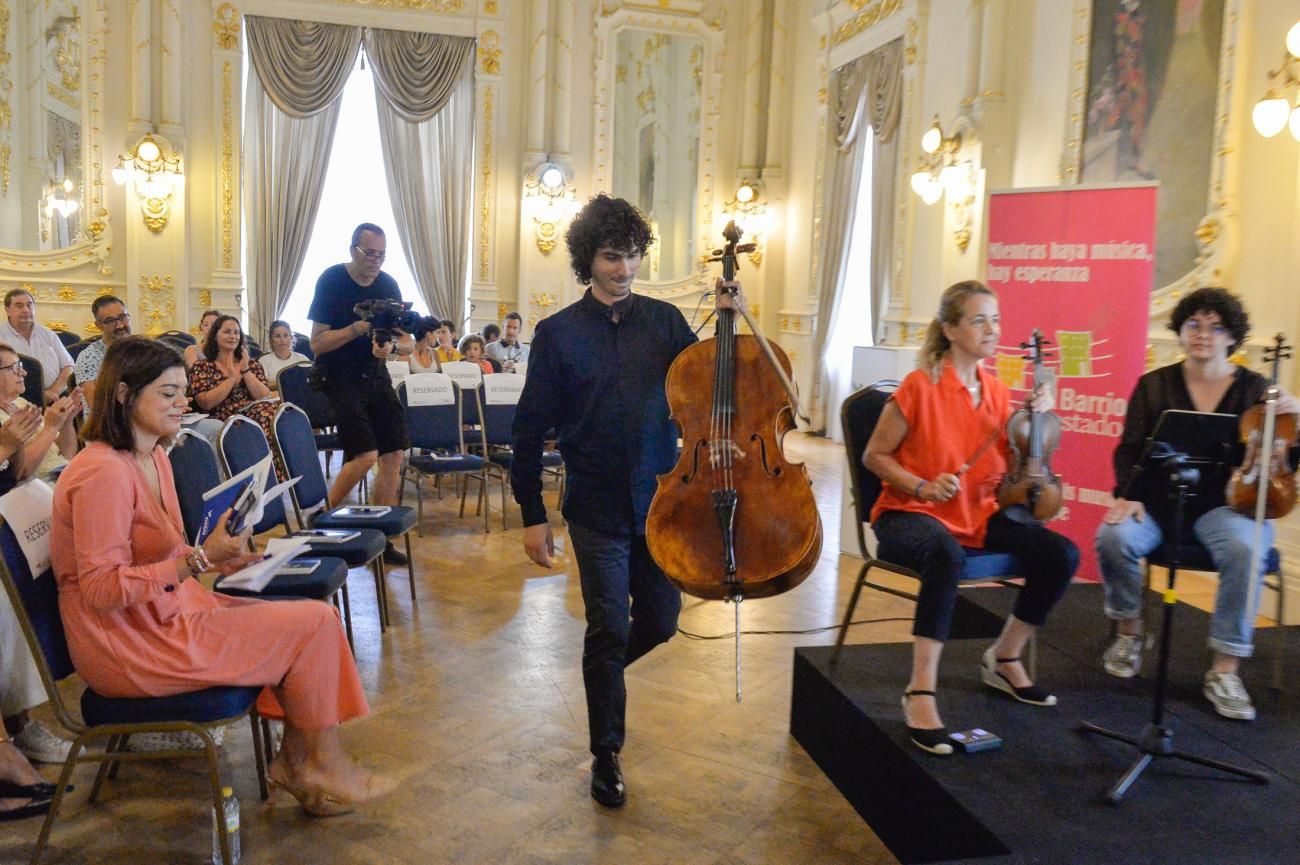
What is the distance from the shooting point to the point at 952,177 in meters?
7.70

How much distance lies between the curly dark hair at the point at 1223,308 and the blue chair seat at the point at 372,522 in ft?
9.52

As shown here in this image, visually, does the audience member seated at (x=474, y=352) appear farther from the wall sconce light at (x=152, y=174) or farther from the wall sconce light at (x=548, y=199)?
the wall sconce light at (x=152, y=174)

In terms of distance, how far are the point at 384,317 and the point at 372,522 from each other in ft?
3.38

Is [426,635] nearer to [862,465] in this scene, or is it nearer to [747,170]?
[862,465]

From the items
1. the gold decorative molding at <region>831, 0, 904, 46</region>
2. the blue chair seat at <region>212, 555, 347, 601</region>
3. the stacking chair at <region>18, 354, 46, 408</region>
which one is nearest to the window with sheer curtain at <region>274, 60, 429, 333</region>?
the gold decorative molding at <region>831, 0, 904, 46</region>

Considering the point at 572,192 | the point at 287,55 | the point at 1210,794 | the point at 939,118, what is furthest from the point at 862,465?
the point at 287,55

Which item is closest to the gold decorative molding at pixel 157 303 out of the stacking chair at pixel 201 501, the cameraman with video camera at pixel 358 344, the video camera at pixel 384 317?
the cameraman with video camera at pixel 358 344

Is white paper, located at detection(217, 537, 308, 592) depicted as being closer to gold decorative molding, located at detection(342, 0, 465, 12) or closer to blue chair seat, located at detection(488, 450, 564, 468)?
blue chair seat, located at detection(488, 450, 564, 468)

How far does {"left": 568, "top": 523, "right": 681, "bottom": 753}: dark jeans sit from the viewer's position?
259cm

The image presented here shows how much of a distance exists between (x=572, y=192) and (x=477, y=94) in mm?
1385

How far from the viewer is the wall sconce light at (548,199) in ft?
35.0

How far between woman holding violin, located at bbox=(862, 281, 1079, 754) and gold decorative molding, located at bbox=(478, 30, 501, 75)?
28.8 ft

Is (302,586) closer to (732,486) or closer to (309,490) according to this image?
(309,490)

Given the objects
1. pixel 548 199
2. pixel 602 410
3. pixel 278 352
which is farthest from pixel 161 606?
pixel 548 199
